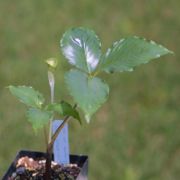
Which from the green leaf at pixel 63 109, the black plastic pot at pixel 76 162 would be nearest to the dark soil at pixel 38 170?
the black plastic pot at pixel 76 162

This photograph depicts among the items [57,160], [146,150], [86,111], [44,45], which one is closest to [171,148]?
[146,150]

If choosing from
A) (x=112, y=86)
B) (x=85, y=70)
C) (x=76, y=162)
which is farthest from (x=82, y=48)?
(x=112, y=86)

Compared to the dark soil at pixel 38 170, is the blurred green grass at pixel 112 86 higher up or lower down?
higher up

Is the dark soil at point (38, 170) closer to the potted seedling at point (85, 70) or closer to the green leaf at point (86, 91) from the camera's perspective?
the potted seedling at point (85, 70)

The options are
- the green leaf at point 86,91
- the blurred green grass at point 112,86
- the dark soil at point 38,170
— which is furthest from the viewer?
the blurred green grass at point 112,86

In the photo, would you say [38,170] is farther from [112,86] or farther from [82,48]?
[112,86]

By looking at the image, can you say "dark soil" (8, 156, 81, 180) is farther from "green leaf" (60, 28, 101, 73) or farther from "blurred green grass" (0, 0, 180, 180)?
"blurred green grass" (0, 0, 180, 180)

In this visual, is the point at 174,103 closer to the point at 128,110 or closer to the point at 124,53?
the point at 128,110
